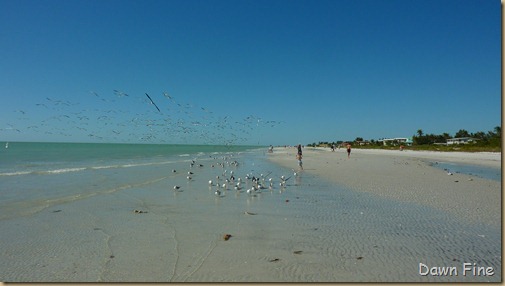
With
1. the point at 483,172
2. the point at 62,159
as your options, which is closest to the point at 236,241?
the point at 483,172

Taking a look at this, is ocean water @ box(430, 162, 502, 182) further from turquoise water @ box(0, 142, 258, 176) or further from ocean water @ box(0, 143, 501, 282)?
turquoise water @ box(0, 142, 258, 176)

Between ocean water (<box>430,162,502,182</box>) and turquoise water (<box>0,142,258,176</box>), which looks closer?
ocean water (<box>430,162,502,182</box>)

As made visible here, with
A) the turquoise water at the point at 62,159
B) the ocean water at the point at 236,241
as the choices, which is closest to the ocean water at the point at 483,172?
the ocean water at the point at 236,241

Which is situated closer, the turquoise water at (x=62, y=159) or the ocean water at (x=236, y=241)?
the ocean water at (x=236, y=241)

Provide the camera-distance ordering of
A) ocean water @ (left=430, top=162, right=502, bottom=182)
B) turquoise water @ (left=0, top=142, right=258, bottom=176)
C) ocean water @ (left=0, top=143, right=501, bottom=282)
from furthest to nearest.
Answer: turquoise water @ (left=0, top=142, right=258, bottom=176) < ocean water @ (left=430, top=162, right=502, bottom=182) < ocean water @ (left=0, top=143, right=501, bottom=282)

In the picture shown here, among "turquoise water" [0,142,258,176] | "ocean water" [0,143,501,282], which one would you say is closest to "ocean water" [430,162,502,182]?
"ocean water" [0,143,501,282]

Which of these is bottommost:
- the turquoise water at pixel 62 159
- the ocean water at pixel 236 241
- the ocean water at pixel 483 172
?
the ocean water at pixel 236 241

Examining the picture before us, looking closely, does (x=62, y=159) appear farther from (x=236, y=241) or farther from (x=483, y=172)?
(x=483, y=172)

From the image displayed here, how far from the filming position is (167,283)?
4.71 m

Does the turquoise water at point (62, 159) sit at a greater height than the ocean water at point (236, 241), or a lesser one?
greater

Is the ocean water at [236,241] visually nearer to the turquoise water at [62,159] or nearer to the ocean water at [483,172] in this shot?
the ocean water at [483,172]

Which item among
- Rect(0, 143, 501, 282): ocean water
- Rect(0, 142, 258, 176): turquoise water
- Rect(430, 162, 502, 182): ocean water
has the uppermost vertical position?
Rect(0, 142, 258, 176): turquoise water

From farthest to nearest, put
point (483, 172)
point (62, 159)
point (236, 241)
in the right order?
point (62, 159) → point (483, 172) → point (236, 241)

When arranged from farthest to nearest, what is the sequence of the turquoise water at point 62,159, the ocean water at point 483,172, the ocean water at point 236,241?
the turquoise water at point 62,159
the ocean water at point 483,172
the ocean water at point 236,241
